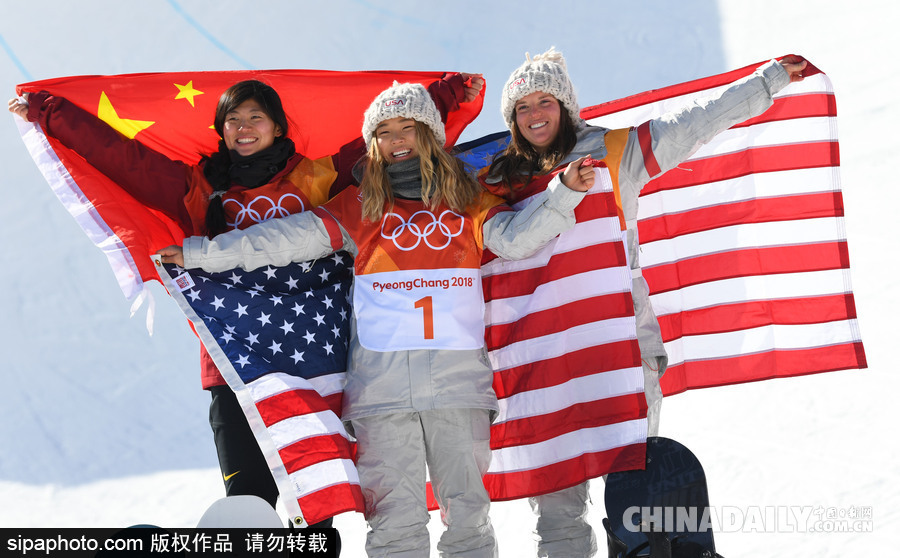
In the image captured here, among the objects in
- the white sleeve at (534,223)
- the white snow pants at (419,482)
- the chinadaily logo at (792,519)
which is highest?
the white sleeve at (534,223)

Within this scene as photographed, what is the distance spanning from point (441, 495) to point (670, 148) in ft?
4.98

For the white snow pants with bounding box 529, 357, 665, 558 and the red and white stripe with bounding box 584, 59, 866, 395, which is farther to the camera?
the red and white stripe with bounding box 584, 59, 866, 395

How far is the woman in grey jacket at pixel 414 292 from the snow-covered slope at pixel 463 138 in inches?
60.7

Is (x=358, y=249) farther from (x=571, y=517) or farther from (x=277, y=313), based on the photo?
(x=571, y=517)

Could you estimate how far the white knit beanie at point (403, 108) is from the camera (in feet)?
9.98

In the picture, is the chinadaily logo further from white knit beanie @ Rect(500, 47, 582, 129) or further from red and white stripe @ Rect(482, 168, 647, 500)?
white knit beanie @ Rect(500, 47, 582, 129)

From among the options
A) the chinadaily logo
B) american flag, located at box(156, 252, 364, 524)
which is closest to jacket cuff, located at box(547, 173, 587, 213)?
american flag, located at box(156, 252, 364, 524)

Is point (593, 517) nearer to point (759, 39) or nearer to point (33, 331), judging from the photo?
point (33, 331)

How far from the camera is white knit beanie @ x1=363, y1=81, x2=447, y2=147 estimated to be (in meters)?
3.04

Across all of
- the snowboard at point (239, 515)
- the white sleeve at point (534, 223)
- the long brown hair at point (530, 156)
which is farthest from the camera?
the long brown hair at point (530, 156)

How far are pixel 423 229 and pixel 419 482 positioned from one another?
34.7 inches

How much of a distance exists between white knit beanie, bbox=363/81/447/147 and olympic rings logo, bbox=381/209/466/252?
35cm

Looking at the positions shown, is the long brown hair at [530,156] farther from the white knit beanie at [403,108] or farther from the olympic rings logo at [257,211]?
the olympic rings logo at [257,211]

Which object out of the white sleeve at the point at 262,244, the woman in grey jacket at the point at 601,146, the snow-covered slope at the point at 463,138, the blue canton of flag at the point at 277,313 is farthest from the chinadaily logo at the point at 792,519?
the white sleeve at the point at 262,244
